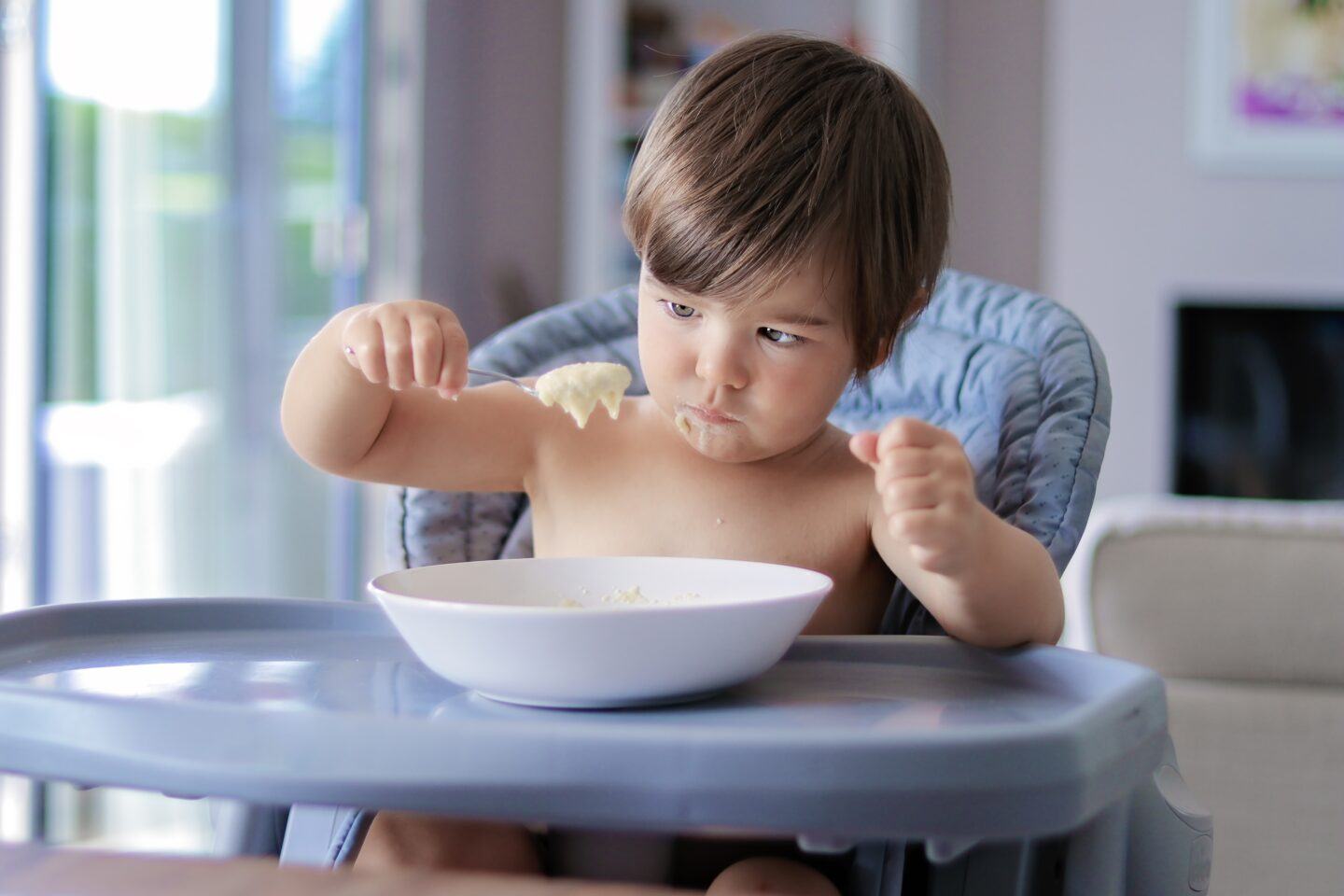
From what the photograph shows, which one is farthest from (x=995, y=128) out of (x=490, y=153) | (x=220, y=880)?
(x=220, y=880)

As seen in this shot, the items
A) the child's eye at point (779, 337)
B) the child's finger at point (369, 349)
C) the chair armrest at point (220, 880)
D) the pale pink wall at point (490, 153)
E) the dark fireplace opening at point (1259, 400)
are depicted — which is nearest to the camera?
the chair armrest at point (220, 880)

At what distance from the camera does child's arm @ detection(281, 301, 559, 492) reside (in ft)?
2.65

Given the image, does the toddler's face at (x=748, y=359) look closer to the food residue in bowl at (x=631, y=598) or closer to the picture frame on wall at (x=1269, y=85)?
the food residue in bowl at (x=631, y=598)

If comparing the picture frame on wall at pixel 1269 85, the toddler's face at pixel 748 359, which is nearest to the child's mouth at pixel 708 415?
the toddler's face at pixel 748 359

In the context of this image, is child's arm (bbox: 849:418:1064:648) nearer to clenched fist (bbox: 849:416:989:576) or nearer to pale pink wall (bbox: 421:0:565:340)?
clenched fist (bbox: 849:416:989:576)

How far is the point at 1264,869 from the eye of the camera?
4.40 ft

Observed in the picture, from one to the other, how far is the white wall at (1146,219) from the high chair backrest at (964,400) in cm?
309

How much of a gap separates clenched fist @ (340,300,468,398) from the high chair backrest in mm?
340

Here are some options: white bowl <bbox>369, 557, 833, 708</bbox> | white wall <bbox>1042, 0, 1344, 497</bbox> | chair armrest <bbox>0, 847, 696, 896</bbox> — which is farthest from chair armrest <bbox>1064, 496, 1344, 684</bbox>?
white wall <bbox>1042, 0, 1344, 497</bbox>

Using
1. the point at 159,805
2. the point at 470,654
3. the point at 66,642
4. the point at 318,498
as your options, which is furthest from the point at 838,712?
the point at 318,498

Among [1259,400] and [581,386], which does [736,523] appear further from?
[1259,400]

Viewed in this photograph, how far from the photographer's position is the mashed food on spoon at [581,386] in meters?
0.85

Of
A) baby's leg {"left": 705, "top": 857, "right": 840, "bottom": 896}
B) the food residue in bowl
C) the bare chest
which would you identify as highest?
the bare chest

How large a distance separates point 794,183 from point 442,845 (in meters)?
0.48
